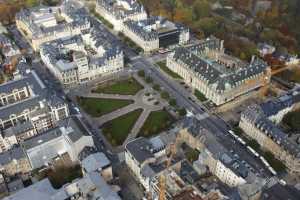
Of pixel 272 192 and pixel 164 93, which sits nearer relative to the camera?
pixel 272 192

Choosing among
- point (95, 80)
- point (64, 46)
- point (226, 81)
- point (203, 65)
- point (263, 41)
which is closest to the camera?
point (226, 81)

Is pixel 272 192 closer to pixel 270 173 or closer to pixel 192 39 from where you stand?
pixel 270 173

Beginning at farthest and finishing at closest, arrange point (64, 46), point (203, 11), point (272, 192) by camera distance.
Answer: point (203, 11)
point (64, 46)
point (272, 192)

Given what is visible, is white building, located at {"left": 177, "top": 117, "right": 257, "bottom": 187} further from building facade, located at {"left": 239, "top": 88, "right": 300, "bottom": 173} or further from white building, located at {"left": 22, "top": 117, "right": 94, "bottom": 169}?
white building, located at {"left": 22, "top": 117, "right": 94, "bottom": 169}

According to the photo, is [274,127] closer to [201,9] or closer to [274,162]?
[274,162]

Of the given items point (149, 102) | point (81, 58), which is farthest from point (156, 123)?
point (81, 58)

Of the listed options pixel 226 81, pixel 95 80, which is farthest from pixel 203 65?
pixel 95 80

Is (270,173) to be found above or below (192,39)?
below
